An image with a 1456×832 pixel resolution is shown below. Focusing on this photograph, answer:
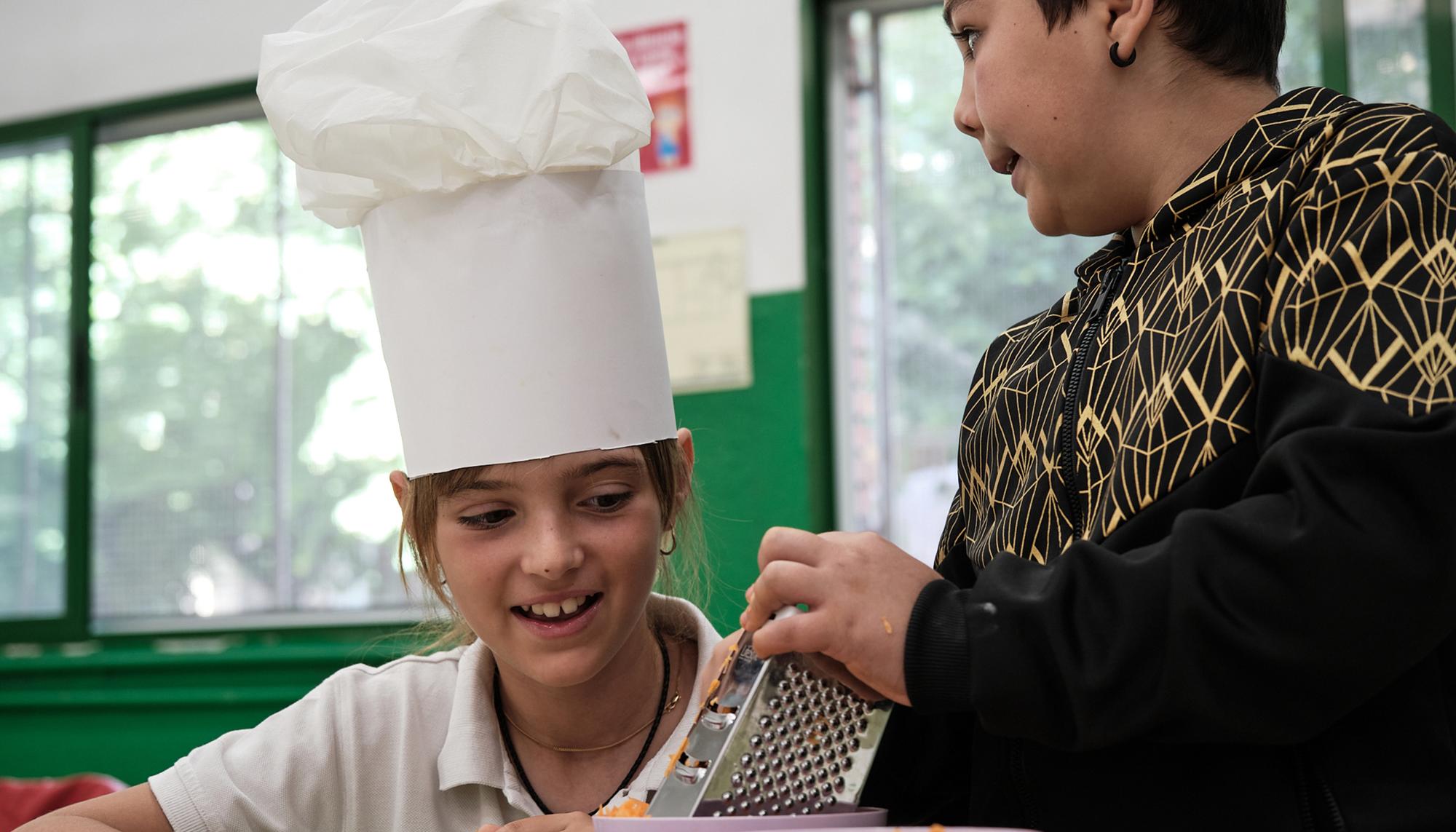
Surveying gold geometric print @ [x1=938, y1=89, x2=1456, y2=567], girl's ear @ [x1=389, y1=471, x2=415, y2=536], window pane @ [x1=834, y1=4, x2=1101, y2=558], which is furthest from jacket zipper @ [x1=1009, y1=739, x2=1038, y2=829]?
window pane @ [x1=834, y1=4, x2=1101, y2=558]

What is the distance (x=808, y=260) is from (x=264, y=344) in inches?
62.5

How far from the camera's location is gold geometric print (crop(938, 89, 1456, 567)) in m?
0.72

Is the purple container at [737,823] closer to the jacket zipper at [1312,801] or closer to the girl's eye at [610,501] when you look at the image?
the jacket zipper at [1312,801]

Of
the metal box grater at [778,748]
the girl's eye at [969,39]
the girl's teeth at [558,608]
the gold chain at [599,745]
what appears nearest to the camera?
the metal box grater at [778,748]

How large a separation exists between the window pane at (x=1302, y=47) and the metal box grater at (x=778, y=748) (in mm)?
2311

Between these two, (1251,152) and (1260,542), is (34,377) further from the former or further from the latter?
(1260,542)

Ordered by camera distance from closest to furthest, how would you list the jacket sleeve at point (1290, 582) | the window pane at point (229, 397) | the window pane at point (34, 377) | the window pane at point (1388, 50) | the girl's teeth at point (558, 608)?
the jacket sleeve at point (1290, 582)
the girl's teeth at point (558, 608)
the window pane at point (1388, 50)
the window pane at point (229, 397)
the window pane at point (34, 377)

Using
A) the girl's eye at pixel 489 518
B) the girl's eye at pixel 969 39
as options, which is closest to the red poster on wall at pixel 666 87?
the girl's eye at pixel 489 518

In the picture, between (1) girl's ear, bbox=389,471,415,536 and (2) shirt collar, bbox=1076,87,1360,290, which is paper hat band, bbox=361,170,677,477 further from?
(2) shirt collar, bbox=1076,87,1360,290

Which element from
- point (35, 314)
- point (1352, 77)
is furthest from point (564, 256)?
point (35, 314)

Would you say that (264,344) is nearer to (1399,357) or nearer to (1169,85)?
(1169,85)

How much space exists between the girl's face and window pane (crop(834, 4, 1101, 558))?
1754 mm

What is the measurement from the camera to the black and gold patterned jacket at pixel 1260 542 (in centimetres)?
67

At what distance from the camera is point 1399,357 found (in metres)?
0.70
